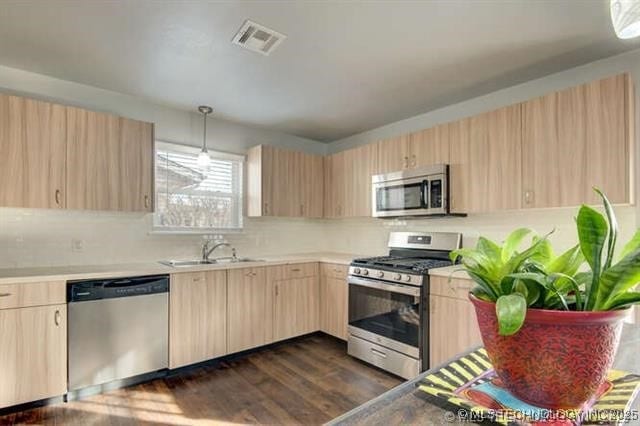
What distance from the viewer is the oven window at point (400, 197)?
3125 millimetres

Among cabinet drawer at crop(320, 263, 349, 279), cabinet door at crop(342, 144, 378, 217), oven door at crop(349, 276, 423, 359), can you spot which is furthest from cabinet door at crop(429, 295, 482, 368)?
cabinet door at crop(342, 144, 378, 217)

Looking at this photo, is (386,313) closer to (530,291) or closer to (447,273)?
(447,273)

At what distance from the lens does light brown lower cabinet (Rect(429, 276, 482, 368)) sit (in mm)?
2416

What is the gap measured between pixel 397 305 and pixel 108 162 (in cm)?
276

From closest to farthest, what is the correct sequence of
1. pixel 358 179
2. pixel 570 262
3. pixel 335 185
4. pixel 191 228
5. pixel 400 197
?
pixel 570 262
pixel 400 197
pixel 191 228
pixel 358 179
pixel 335 185

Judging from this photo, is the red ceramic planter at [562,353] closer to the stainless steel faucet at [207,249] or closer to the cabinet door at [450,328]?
the cabinet door at [450,328]

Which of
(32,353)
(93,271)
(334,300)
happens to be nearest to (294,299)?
(334,300)

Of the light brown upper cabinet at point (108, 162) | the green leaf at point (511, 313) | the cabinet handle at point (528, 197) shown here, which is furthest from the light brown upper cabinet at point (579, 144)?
the light brown upper cabinet at point (108, 162)

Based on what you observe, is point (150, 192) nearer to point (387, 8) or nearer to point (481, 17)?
point (387, 8)

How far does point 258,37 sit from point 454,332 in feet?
8.30

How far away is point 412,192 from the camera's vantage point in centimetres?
317

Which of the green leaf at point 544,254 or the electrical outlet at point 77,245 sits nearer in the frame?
the green leaf at point 544,254

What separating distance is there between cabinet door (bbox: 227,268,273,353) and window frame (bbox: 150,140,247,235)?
75cm

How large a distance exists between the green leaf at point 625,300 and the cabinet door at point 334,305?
290cm
